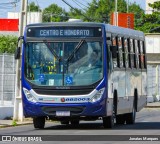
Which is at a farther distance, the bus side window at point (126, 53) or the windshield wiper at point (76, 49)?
the bus side window at point (126, 53)

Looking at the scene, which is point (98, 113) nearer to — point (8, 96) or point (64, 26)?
point (64, 26)

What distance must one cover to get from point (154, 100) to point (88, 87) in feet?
113

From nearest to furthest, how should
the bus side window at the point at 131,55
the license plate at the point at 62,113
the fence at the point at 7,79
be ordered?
the license plate at the point at 62,113, the bus side window at the point at 131,55, the fence at the point at 7,79

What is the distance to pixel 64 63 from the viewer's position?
26.2m

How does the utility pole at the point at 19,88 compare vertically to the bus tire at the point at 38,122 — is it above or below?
above

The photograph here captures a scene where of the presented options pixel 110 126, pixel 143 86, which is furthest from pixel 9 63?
pixel 110 126

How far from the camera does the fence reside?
33750 millimetres

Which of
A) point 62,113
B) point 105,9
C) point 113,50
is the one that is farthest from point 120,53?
point 105,9

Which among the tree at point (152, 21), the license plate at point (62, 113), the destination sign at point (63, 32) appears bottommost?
the license plate at point (62, 113)

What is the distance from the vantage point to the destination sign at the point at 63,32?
26.4 meters

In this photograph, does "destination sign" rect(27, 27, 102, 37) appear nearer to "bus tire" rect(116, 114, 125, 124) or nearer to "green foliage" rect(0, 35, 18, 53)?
"bus tire" rect(116, 114, 125, 124)

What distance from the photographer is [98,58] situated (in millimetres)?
26297

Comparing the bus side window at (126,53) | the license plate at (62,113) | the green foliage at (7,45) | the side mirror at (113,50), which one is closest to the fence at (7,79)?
the bus side window at (126,53)

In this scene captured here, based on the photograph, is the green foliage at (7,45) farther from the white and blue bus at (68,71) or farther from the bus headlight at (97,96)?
the bus headlight at (97,96)
